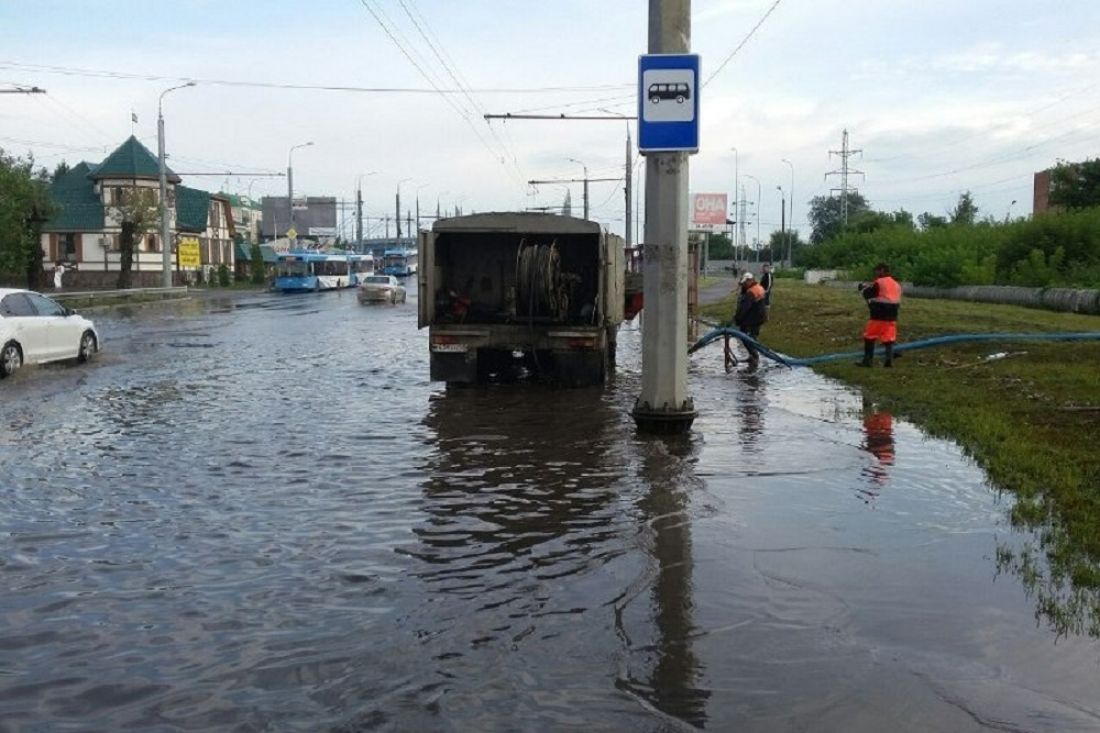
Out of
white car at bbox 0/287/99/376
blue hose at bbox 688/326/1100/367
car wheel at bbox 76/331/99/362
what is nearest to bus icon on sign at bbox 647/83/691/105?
blue hose at bbox 688/326/1100/367

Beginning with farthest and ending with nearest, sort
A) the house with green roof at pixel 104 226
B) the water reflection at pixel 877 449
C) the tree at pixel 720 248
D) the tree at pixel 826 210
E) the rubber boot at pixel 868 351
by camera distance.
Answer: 1. the tree at pixel 720 248
2. the tree at pixel 826 210
3. the house with green roof at pixel 104 226
4. the rubber boot at pixel 868 351
5. the water reflection at pixel 877 449

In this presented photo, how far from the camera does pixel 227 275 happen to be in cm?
7844

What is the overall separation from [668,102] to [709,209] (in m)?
68.0

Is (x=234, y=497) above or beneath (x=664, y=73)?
beneath

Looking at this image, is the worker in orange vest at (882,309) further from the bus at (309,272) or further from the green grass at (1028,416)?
the bus at (309,272)

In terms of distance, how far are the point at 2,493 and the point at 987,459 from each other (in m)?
8.07

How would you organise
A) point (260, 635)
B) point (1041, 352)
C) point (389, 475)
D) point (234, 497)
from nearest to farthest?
point (260, 635)
point (234, 497)
point (389, 475)
point (1041, 352)

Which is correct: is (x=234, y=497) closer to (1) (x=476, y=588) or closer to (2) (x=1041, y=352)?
(1) (x=476, y=588)

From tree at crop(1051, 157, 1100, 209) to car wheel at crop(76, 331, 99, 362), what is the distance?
48538mm

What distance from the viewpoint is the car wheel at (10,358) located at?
1739cm

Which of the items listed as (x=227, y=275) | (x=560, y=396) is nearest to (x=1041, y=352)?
(x=560, y=396)

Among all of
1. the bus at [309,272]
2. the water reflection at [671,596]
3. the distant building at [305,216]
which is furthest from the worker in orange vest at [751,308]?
the distant building at [305,216]

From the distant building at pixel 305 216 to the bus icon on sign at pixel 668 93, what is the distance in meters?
94.4

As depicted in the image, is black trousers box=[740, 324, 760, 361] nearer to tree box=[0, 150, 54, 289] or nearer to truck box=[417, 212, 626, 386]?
truck box=[417, 212, 626, 386]
